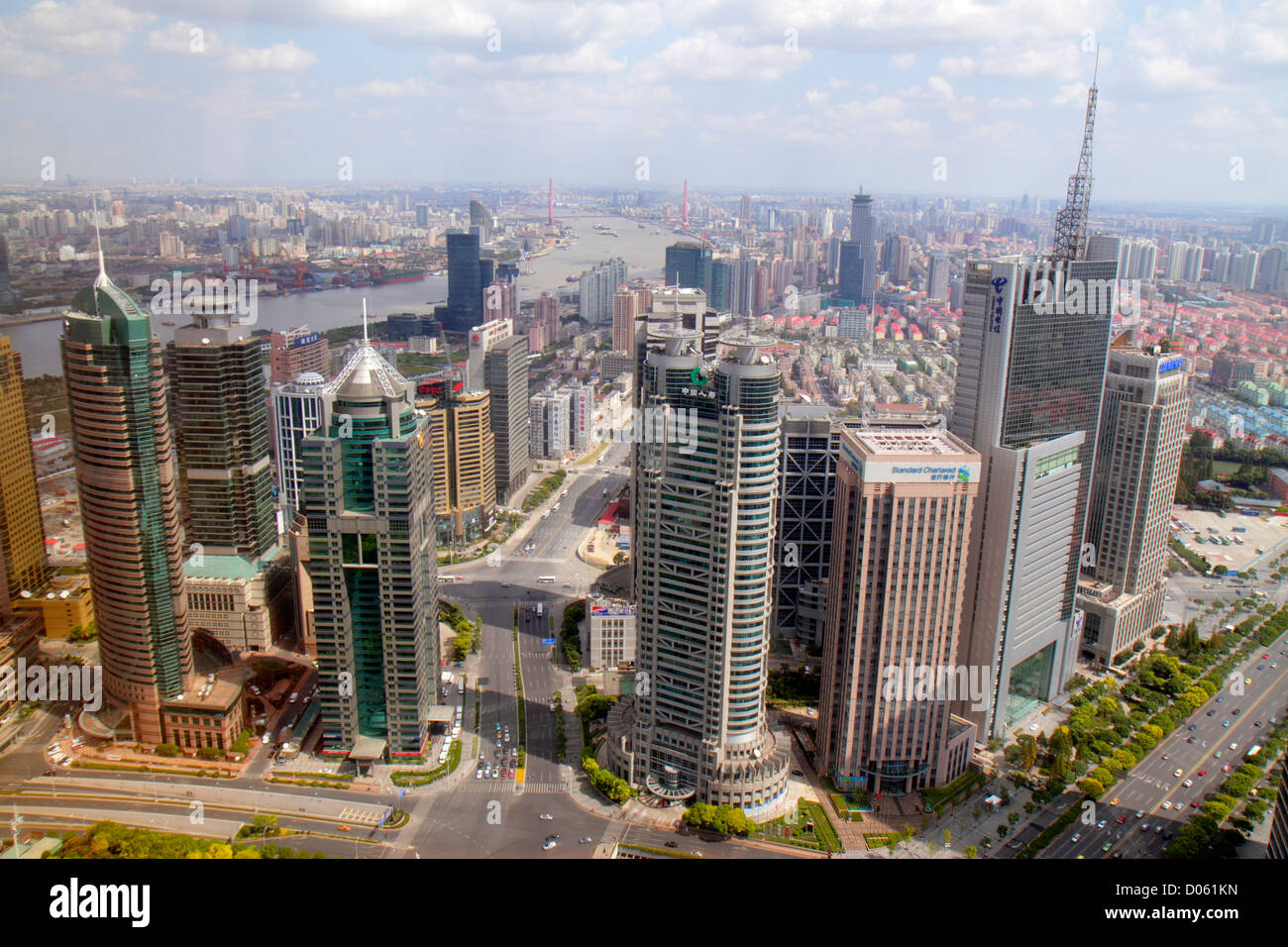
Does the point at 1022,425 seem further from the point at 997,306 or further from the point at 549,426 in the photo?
the point at 549,426

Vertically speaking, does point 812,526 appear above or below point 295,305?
below

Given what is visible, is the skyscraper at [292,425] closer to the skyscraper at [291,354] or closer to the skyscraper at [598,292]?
the skyscraper at [291,354]

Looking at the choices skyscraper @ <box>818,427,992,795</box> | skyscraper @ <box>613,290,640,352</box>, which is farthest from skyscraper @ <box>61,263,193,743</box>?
skyscraper @ <box>613,290,640,352</box>

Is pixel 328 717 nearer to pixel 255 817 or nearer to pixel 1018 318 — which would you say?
pixel 255 817
